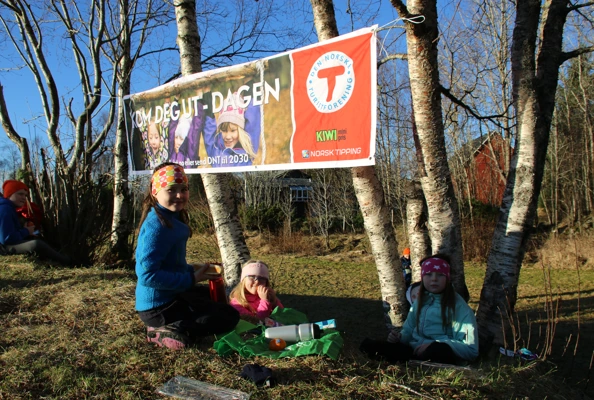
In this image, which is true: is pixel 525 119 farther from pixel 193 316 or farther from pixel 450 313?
pixel 193 316

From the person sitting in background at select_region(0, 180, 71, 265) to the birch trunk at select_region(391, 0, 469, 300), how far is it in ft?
15.0

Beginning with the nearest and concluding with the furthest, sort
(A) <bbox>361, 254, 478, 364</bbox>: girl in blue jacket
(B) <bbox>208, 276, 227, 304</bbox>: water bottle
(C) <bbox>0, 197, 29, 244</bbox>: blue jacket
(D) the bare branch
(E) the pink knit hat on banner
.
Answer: (A) <bbox>361, 254, 478, 364</bbox>: girl in blue jacket < (B) <bbox>208, 276, 227, 304</bbox>: water bottle < (D) the bare branch < (E) the pink knit hat on banner < (C) <bbox>0, 197, 29, 244</bbox>: blue jacket

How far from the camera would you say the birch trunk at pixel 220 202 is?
5.28 m

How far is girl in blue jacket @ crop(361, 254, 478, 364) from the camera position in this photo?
3.22 metres

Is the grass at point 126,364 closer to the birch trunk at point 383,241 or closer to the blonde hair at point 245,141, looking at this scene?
the birch trunk at point 383,241

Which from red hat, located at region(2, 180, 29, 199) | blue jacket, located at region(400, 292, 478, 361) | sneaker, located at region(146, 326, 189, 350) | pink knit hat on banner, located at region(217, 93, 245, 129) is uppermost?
pink knit hat on banner, located at region(217, 93, 245, 129)

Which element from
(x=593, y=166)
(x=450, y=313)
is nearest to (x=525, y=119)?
(x=450, y=313)

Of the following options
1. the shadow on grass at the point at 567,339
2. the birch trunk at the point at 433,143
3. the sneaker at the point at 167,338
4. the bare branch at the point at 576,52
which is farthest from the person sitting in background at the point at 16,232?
the bare branch at the point at 576,52

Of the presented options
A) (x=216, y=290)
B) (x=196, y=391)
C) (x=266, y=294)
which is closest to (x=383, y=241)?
(x=266, y=294)

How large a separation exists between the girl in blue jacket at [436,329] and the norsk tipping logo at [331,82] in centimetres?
155

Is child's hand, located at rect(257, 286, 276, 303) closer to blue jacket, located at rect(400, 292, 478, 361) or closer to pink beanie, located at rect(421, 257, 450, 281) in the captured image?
blue jacket, located at rect(400, 292, 478, 361)

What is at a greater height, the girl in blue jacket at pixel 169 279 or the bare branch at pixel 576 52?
the bare branch at pixel 576 52

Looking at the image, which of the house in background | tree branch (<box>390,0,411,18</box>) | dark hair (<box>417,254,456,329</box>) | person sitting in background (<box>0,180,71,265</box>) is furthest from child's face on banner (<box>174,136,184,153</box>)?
the house in background

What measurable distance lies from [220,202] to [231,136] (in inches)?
29.7
